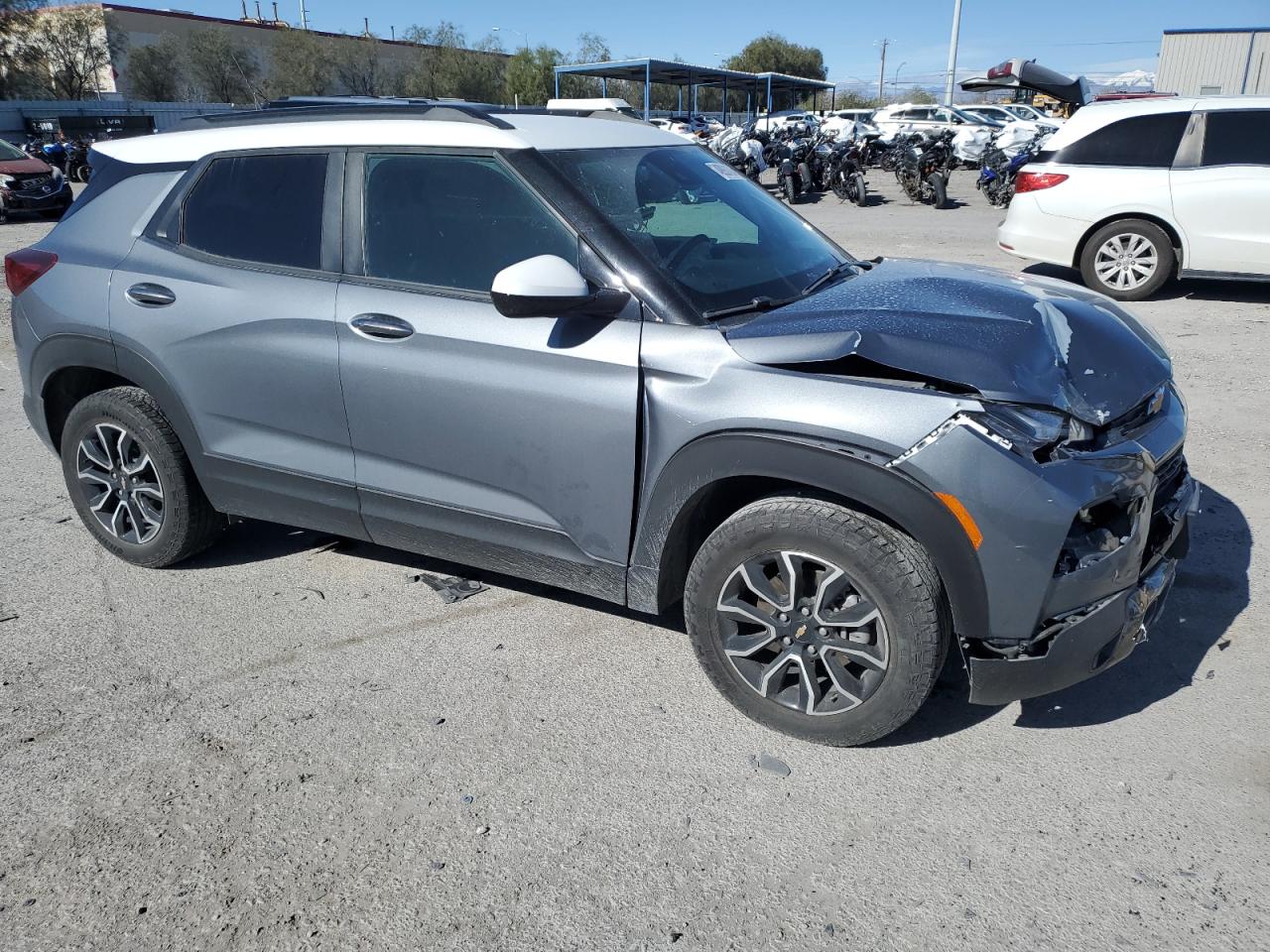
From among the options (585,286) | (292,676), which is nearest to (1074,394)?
(585,286)

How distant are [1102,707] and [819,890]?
50.5 inches

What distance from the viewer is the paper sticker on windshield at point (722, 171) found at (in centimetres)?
397

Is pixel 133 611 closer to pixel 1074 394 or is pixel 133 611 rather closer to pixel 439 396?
pixel 439 396

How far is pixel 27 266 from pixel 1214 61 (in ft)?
161

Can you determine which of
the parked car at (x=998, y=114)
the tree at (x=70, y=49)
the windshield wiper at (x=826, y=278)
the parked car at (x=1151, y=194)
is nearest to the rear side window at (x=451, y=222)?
the windshield wiper at (x=826, y=278)

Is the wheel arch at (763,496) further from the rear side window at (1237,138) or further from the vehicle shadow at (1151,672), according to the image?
the rear side window at (1237,138)

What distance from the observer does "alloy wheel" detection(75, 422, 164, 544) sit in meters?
4.09

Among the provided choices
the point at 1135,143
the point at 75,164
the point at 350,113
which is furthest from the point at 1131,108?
the point at 75,164

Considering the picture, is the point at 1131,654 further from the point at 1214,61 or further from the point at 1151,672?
the point at 1214,61

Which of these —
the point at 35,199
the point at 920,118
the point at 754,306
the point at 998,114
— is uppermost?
the point at 998,114

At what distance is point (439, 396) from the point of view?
3.26 m

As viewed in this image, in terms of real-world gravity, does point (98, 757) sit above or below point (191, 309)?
below

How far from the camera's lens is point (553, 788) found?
285 centimetres

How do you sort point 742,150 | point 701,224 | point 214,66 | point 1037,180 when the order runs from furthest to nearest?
point 214,66 < point 742,150 < point 1037,180 < point 701,224
